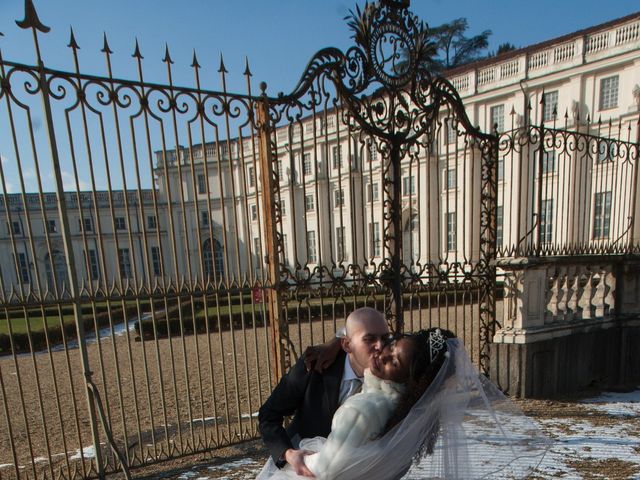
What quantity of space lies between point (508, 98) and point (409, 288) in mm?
21579

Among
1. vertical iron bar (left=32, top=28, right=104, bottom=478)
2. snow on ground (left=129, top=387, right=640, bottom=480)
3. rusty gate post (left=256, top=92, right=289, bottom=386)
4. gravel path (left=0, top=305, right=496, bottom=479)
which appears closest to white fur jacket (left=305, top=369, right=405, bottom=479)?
snow on ground (left=129, top=387, right=640, bottom=480)

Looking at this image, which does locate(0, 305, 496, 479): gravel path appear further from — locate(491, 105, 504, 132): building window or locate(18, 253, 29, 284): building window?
locate(491, 105, 504, 132): building window

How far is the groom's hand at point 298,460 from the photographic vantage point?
1.86m

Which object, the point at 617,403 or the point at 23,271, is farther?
the point at 23,271

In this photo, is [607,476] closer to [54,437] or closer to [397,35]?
[397,35]

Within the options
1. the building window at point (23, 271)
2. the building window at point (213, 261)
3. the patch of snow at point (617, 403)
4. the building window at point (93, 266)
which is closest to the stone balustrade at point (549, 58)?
the building window at point (213, 261)

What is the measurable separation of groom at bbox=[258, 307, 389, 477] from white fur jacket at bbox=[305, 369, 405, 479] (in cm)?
20

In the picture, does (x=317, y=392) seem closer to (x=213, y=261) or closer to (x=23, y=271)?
(x=213, y=261)

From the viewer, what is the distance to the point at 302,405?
218 cm

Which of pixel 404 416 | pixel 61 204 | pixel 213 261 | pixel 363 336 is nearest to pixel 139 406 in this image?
pixel 213 261

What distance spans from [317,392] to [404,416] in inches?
21.9

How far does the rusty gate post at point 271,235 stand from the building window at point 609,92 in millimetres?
22921

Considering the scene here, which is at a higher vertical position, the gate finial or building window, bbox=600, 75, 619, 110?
building window, bbox=600, 75, 619, 110

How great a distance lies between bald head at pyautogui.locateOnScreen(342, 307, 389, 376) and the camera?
6.27 feet
